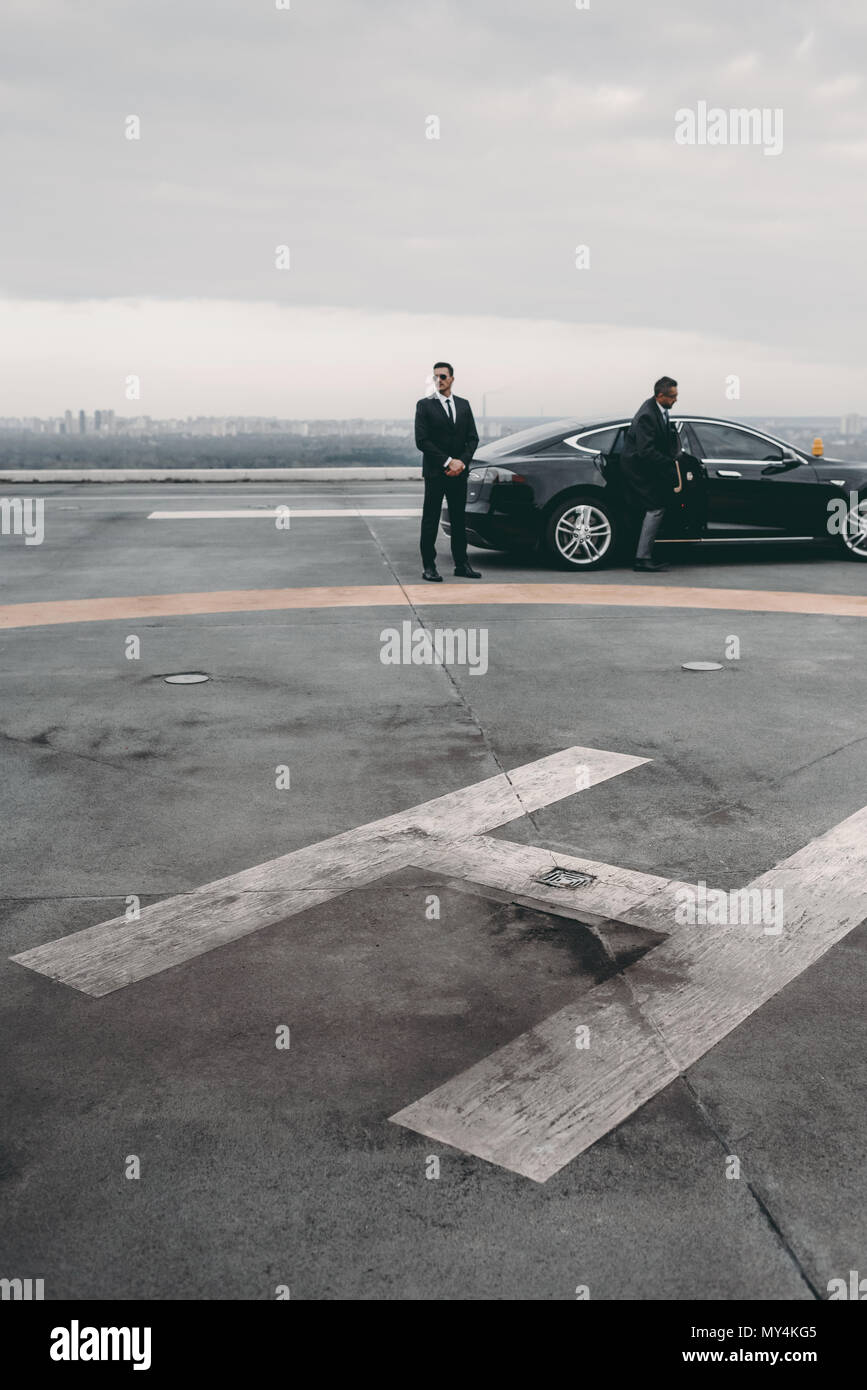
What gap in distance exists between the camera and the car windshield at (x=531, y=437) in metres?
12.3

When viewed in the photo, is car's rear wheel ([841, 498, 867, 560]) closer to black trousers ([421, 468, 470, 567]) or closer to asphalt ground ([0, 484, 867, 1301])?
black trousers ([421, 468, 470, 567])

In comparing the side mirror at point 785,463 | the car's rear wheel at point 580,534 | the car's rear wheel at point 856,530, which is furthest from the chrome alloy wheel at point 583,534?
the car's rear wheel at point 856,530

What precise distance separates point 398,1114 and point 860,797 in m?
3.11

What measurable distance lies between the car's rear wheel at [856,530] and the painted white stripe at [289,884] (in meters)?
8.25

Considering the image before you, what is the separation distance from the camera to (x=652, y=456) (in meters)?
11.9

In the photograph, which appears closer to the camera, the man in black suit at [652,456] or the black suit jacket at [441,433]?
the black suit jacket at [441,433]

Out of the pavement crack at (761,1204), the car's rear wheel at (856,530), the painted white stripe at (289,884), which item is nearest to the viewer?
the pavement crack at (761,1204)

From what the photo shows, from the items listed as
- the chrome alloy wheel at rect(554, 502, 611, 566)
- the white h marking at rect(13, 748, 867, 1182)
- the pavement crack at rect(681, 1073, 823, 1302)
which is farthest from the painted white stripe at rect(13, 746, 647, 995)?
the chrome alloy wheel at rect(554, 502, 611, 566)

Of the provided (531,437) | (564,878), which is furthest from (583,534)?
(564,878)

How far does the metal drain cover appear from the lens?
4414 mm

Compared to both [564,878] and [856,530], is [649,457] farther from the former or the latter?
[564,878]

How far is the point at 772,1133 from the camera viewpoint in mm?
2906

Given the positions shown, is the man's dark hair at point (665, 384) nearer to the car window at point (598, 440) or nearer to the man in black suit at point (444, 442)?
the car window at point (598, 440)

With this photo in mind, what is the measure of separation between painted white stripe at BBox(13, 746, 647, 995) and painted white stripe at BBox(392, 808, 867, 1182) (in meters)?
0.54
